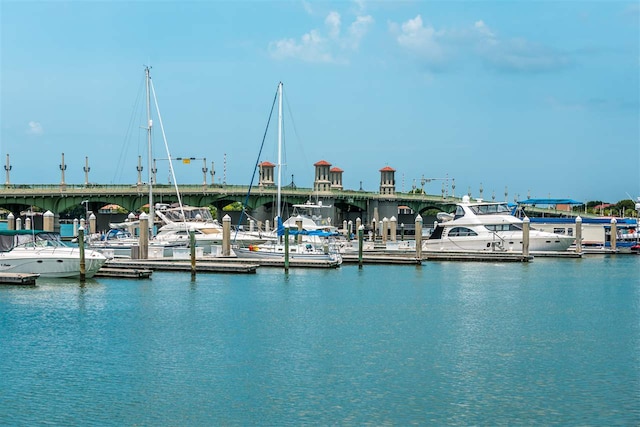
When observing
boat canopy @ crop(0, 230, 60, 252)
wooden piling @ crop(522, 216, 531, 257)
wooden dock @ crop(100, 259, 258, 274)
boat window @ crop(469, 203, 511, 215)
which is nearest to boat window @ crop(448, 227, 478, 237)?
boat window @ crop(469, 203, 511, 215)

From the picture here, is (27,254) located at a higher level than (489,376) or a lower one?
higher

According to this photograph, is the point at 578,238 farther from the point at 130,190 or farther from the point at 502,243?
the point at 130,190

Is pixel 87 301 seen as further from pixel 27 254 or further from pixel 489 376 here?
pixel 489 376

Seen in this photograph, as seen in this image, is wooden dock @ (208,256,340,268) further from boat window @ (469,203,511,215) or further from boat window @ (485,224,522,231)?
boat window @ (469,203,511,215)

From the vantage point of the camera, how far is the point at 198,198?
123438mm

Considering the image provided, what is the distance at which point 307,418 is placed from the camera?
25.5 metres

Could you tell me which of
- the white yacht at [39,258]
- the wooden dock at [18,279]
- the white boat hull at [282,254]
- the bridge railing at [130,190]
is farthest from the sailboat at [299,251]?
the bridge railing at [130,190]

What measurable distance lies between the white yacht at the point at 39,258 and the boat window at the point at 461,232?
119 ft

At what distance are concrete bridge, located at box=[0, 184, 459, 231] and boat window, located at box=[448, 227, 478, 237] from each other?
63.4ft

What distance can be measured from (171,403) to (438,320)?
1839 cm

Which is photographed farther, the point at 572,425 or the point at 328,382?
the point at 328,382

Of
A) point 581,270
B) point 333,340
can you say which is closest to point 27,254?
point 333,340

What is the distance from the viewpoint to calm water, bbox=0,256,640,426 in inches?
1031

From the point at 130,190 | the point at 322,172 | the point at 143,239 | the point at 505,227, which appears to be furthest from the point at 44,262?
A: the point at 322,172
